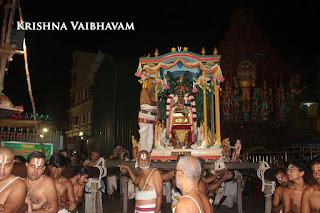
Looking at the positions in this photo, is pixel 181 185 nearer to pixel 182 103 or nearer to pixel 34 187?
pixel 34 187

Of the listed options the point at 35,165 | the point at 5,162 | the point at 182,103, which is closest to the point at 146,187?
the point at 35,165

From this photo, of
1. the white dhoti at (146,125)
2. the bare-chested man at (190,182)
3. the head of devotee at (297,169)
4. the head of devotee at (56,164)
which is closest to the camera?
the bare-chested man at (190,182)

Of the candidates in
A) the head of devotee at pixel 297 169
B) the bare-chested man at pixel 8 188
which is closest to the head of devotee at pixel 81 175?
the bare-chested man at pixel 8 188

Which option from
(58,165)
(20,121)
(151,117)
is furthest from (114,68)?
(58,165)

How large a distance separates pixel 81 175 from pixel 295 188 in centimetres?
413

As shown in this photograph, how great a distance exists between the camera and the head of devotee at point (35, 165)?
358 cm

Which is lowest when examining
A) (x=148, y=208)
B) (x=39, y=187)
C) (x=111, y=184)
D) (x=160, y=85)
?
(x=111, y=184)

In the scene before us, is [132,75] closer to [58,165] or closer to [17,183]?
[58,165]

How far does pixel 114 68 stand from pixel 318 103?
17812 mm

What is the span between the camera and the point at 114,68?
2000 cm

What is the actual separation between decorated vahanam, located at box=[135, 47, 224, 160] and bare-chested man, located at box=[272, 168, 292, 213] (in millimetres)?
3592

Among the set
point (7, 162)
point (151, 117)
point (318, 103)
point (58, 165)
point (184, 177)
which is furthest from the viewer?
point (318, 103)

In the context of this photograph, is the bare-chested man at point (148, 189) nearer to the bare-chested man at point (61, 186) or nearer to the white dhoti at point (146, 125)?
the bare-chested man at point (61, 186)

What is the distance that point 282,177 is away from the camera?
5043 mm
